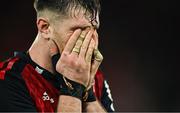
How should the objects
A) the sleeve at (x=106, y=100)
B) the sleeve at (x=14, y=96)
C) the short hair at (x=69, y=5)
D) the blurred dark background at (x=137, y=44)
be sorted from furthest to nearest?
the blurred dark background at (x=137, y=44) → the sleeve at (x=106, y=100) → the short hair at (x=69, y=5) → the sleeve at (x=14, y=96)

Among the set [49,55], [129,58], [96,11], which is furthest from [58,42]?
[129,58]

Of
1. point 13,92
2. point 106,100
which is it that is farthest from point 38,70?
point 106,100

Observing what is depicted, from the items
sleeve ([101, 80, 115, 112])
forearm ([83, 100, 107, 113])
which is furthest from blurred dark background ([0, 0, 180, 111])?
forearm ([83, 100, 107, 113])

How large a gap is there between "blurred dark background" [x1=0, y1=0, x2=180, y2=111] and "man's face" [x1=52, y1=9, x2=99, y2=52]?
2.77 m

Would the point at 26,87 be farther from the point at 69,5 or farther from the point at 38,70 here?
the point at 69,5

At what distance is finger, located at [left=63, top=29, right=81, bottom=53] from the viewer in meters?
2.24

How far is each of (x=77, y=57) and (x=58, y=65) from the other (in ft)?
0.34

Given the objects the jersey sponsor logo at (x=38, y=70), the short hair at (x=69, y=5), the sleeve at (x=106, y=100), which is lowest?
the sleeve at (x=106, y=100)

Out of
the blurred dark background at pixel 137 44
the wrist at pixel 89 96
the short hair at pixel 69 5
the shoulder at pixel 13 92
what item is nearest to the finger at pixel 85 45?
the short hair at pixel 69 5

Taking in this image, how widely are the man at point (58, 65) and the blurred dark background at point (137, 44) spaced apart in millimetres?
2717

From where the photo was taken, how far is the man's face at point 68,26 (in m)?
2.27

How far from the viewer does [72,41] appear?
2240mm

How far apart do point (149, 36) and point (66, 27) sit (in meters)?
3.16

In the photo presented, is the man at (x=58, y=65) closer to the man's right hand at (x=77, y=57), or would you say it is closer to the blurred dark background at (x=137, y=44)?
the man's right hand at (x=77, y=57)
